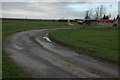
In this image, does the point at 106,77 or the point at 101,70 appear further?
the point at 101,70

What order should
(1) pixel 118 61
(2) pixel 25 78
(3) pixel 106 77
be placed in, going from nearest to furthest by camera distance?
(2) pixel 25 78 → (3) pixel 106 77 → (1) pixel 118 61

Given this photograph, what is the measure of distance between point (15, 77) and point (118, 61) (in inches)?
189

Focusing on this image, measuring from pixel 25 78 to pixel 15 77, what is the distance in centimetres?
33

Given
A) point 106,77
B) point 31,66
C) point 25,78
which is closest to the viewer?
point 25,78

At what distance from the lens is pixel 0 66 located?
7078 mm

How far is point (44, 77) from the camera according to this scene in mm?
6035

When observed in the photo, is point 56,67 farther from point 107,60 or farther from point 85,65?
point 107,60

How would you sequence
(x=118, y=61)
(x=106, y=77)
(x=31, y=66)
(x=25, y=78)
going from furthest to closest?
1. (x=118, y=61)
2. (x=31, y=66)
3. (x=106, y=77)
4. (x=25, y=78)

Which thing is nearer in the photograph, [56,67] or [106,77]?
[106,77]

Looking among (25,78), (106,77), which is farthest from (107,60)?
(25,78)

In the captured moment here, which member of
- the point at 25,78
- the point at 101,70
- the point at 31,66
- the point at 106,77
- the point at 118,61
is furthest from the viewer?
the point at 118,61

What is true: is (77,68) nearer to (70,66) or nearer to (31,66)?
(70,66)

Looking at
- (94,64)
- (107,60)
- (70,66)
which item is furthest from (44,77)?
(107,60)

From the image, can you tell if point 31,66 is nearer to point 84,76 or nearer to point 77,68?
point 77,68
